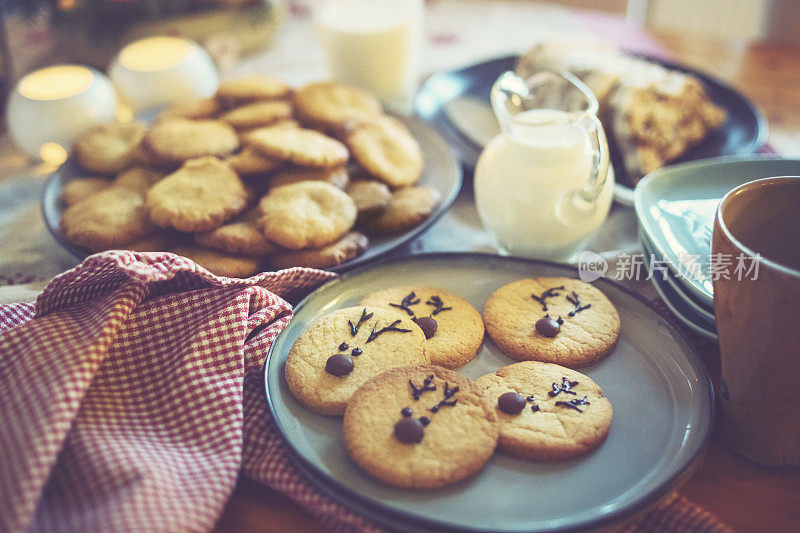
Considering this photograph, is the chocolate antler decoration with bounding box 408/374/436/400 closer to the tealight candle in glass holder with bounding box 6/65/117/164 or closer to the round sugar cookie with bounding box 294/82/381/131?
the round sugar cookie with bounding box 294/82/381/131

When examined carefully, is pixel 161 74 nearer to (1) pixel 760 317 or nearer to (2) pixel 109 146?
(2) pixel 109 146

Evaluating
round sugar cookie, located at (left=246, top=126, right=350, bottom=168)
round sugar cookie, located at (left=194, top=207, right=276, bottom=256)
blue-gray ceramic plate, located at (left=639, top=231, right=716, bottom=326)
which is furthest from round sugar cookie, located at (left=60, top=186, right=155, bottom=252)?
blue-gray ceramic plate, located at (left=639, top=231, right=716, bottom=326)

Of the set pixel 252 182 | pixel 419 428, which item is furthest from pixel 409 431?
pixel 252 182

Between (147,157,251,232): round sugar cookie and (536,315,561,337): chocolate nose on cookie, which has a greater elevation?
(147,157,251,232): round sugar cookie

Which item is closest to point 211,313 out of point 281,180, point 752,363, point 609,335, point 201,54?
point 281,180

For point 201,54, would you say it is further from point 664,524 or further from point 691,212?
point 664,524
